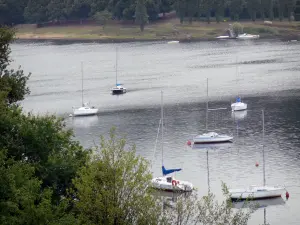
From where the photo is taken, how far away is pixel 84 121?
94.6m

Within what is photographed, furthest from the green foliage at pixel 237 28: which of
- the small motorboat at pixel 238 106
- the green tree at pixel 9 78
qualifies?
the green tree at pixel 9 78

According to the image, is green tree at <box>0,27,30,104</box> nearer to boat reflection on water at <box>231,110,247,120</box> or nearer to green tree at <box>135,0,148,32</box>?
boat reflection on water at <box>231,110,247,120</box>

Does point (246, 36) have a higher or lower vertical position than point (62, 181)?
lower

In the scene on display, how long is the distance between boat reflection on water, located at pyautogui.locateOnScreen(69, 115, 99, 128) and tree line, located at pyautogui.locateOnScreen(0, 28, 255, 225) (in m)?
50.6

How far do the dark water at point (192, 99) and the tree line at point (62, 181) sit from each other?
64.9 ft

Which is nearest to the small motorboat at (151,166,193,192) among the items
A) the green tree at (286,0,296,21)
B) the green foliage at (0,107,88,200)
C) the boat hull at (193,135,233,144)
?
the boat hull at (193,135,233,144)

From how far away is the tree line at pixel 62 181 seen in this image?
30.7 meters

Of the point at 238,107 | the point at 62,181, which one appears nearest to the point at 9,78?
the point at 62,181

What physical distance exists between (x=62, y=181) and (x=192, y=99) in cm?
6824

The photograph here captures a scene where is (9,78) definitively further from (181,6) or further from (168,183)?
(181,6)

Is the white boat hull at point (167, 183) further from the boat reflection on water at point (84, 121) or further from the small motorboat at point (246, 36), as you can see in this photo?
the small motorboat at point (246, 36)

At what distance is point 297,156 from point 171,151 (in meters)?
11.6

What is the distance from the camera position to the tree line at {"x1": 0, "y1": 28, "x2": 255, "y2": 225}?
3073 cm

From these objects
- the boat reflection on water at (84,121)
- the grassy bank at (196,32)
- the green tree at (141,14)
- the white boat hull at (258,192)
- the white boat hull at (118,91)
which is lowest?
the boat reflection on water at (84,121)
